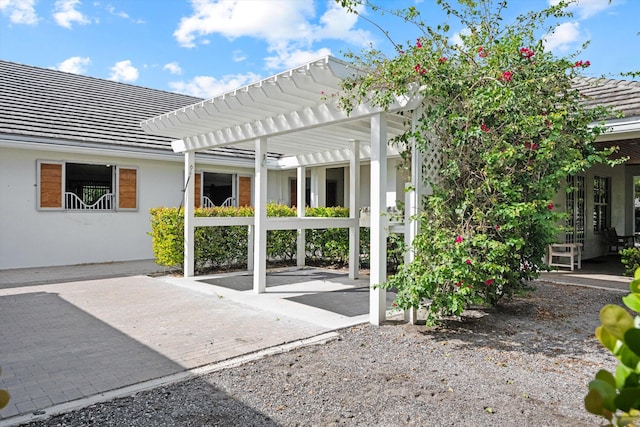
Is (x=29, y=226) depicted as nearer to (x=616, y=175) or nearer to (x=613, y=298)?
(x=613, y=298)

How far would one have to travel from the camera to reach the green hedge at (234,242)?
9.77 m

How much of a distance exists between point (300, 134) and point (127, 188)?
6.30 meters

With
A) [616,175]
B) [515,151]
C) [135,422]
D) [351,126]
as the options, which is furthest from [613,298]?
[616,175]

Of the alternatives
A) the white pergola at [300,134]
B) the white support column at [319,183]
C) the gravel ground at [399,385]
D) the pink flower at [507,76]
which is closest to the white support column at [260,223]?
the white pergola at [300,134]

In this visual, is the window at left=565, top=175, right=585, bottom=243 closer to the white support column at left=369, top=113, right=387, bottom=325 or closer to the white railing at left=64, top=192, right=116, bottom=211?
the white support column at left=369, top=113, right=387, bottom=325

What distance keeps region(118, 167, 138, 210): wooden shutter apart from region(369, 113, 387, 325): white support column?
8.94 meters

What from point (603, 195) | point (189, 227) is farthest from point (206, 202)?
point (603, 195)

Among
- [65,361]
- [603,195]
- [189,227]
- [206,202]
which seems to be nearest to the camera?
[65,361]

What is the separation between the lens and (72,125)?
39.1 feet

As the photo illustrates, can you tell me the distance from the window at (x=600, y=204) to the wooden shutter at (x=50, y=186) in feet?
48.4

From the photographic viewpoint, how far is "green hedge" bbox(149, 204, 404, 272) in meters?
9.77

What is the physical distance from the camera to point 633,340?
0.75 m

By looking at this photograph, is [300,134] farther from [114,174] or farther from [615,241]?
[615,241]

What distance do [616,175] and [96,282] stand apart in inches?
588
